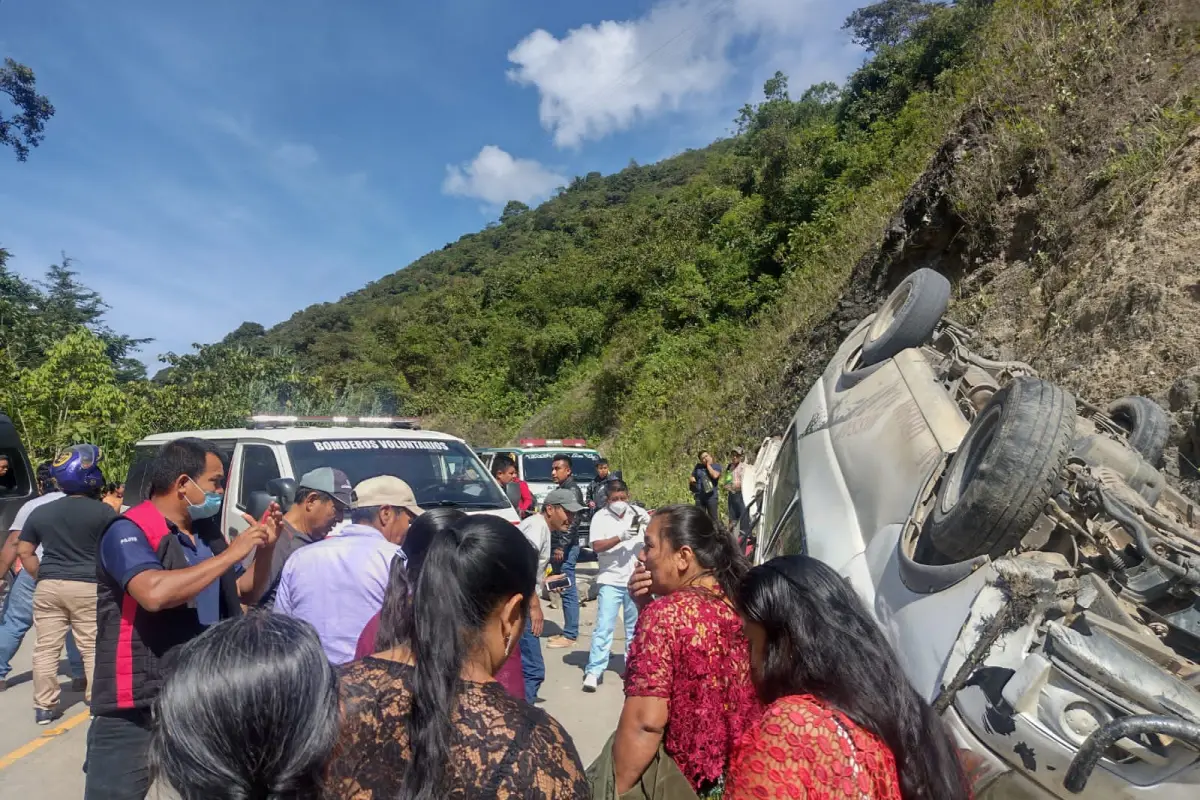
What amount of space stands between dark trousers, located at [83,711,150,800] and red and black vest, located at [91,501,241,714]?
56mm

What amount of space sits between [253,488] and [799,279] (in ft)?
46.0

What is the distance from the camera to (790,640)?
1.73 m

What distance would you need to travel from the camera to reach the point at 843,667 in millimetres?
1643

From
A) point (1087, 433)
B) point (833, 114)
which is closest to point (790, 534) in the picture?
point (1087, 433)

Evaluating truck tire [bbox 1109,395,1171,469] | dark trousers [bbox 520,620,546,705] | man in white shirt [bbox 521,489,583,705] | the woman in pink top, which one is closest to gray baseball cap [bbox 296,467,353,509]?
man in white shirt [bbox 521,489,583,705]

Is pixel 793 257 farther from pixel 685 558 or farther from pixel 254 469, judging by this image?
pixel 685 558

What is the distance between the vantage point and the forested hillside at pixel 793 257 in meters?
8.72

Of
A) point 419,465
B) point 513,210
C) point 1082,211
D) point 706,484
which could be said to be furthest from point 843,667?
point 513,210

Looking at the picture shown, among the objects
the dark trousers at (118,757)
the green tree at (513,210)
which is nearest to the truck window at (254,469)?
the dark trousers at (118,757)

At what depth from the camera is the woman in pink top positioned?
77.5 inches

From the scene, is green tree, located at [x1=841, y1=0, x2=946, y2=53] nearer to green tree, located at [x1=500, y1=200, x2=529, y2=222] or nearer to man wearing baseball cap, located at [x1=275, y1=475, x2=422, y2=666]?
man wearing baseball cap, located at [x1=275, y1=475, x2=422, y2=666]

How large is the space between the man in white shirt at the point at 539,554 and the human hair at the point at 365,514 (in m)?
0.74

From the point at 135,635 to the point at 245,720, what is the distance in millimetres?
1693

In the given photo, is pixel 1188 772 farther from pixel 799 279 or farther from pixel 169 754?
pixel 799 279
